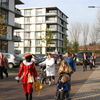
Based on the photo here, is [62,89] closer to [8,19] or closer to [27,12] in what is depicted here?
[8,19]

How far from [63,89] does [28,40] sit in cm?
6598

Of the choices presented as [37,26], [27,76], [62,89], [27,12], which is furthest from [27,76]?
[27,12]

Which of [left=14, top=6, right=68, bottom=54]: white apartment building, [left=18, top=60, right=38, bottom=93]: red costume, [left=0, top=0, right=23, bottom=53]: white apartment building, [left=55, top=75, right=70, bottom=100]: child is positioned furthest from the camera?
[left=14, top=6, right=68, bottom=54]: white apartment building

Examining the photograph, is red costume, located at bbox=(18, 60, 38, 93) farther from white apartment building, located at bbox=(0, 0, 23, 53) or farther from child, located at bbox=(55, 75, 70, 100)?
white apartment building, located at bbox=(0, 0, 23, 53)

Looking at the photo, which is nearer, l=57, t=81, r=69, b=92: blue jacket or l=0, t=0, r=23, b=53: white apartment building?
l=57, t=81, r=69, b=92: blue jacket

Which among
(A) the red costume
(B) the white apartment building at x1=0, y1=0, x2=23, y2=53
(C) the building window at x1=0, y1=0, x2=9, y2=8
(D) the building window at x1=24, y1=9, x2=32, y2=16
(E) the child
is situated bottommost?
(E) the child

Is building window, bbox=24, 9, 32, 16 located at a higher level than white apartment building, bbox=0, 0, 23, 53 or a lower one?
higher

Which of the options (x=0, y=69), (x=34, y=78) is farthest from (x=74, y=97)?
(x=0, y=69)

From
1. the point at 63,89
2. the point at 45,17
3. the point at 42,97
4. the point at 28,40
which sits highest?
the point at 45,17

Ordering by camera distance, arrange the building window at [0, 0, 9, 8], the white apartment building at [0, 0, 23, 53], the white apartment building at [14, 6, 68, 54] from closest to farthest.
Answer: the white apartment building at [0, 0, 23, 53] → the building window at [0, 0, 9, 8] → the white apartment building at [14, 6, 68, 54]

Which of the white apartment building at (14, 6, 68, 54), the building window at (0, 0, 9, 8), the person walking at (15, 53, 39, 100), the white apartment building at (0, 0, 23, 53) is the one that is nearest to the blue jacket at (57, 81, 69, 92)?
the person walking at (15, 53, 39, 100)

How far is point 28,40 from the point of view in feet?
236

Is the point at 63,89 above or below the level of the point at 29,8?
below

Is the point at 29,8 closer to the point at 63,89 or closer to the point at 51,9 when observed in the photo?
the point at 51,9
